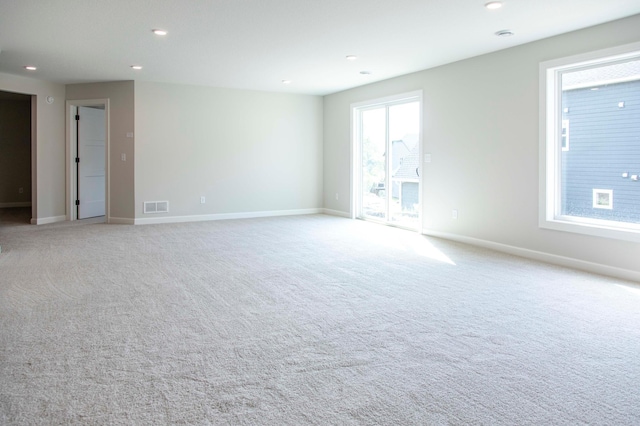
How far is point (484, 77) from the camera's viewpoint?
6.02 meters

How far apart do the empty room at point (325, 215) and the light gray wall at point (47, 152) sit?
4cm

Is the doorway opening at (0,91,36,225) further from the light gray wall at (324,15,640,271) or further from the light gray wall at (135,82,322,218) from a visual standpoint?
the light gray wall at (324,15,640,271)

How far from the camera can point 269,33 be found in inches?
201

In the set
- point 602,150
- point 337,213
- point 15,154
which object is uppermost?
point 15,154

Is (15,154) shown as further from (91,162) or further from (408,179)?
(408,179)

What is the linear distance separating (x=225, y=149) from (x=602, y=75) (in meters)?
6.26

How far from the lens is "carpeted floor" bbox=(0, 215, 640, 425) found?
211 centimetres

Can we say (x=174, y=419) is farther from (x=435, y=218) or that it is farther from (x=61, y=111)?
(x=61, y=111)

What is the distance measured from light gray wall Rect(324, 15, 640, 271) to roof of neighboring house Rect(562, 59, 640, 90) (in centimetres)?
23

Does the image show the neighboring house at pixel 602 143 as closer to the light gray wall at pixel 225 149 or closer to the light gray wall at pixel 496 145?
the light gray wall at pixel 496 145

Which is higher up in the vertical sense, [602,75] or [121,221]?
[602,75]

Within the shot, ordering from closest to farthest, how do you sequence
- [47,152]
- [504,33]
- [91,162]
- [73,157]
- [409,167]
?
[504,33] → [409,167] → [47,152] → [73,157] → [91,162]

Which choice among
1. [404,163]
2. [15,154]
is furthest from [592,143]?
[15,154]

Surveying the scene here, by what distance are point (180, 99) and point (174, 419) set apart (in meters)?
7.33
